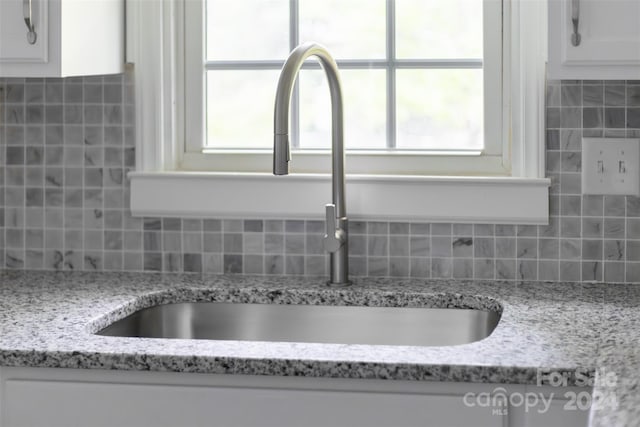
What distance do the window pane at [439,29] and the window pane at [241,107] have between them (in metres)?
0.30

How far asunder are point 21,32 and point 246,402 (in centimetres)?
86

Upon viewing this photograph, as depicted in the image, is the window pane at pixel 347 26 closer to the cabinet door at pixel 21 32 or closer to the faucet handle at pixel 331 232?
the faucet handle at pixel 331 232

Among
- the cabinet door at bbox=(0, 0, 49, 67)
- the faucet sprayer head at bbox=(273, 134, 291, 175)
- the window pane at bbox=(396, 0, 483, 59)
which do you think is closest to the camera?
the faucet sprayer head at bbox=(273, 134, 291, 175)

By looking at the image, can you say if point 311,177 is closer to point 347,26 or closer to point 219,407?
point 347,26

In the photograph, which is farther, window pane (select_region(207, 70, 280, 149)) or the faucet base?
window pane (select_region(207, 70, 280, 149))

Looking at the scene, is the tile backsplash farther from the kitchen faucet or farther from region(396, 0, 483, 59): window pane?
region(396, 0, 483, 59): window pane

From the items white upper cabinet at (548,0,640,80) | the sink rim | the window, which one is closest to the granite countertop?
the sink rim

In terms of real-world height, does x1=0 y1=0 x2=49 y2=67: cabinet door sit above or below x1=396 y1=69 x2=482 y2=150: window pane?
above

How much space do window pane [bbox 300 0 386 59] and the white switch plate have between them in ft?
1.64

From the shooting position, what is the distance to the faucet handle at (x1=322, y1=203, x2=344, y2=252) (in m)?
1.91

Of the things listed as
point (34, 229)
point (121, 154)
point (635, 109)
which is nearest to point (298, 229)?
point (121, 154)

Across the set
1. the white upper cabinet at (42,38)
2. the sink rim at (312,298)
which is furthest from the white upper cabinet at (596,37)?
the white upper cabinet at (42,38)

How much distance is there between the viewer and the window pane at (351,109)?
6.91 ft

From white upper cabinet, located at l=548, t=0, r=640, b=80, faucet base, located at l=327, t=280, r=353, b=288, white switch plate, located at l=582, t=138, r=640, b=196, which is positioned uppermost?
white upper cabinet, located at l=548, t=0, r=640, b=80
